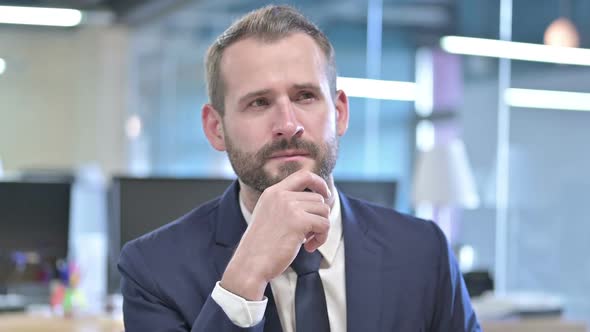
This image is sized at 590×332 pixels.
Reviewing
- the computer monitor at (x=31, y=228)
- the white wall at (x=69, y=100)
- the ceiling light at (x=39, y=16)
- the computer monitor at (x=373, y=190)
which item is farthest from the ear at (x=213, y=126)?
the white wall at (x=69, y=100)

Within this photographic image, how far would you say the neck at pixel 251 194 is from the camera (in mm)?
1530

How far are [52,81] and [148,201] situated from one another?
8.23 m

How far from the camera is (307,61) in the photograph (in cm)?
151

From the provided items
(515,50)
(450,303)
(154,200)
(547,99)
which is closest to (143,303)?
Result: (450,303)

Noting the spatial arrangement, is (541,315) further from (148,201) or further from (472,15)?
(472,15)

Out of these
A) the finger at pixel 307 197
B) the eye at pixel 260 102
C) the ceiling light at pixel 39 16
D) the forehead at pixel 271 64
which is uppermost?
the ceiling light at pixel 39 16

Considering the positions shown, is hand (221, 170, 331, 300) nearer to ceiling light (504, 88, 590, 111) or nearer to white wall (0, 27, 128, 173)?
ceiling light (504, 88, 590, 111)

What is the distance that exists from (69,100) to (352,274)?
939 centimetres

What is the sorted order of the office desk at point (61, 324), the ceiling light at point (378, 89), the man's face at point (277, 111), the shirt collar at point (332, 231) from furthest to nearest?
the ceiling light at point (378, 89) → the office desk at point (61, 324) → the shirt collar at point (332, 231) → the man's face at point (277, 111)

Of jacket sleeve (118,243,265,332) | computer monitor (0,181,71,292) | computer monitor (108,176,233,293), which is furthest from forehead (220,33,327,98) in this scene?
computer monitor (0,181,71,292)

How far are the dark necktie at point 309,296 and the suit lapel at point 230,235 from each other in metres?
0.04

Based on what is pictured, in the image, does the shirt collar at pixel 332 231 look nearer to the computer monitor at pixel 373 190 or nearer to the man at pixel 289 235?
the man at pixel 289 235

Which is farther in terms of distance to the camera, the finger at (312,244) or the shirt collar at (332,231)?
the shirt collar at (332,231)

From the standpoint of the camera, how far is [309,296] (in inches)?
57.8
